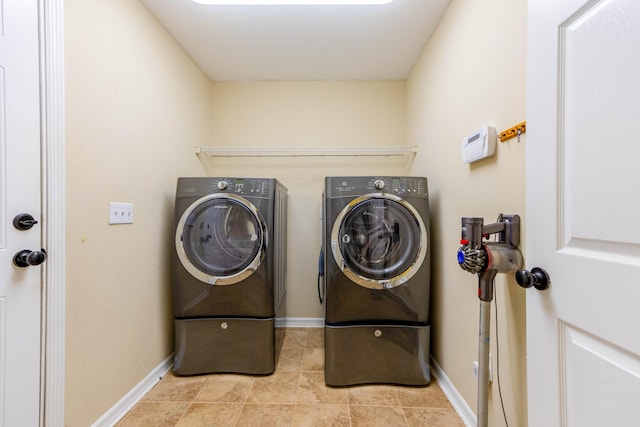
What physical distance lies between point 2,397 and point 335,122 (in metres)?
2.59

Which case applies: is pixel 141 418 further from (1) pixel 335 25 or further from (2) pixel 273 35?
(1) pixel 335 25

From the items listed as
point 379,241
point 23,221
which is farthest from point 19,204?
point 379,241

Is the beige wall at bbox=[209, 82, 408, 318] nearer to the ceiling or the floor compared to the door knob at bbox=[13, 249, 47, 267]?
nearer to the ceiling

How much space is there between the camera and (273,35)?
189 cm

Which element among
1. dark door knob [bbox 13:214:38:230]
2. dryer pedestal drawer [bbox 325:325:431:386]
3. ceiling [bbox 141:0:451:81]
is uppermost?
ceiling [bbox 141:0:451:81]

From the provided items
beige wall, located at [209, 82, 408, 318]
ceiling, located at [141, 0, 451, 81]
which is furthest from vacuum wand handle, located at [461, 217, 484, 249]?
beige wall, located at [209, 82, 408, 318]

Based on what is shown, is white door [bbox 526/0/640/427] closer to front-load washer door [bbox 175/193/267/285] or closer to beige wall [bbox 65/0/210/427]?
front-load washer door [bbox 175/193/267/285]

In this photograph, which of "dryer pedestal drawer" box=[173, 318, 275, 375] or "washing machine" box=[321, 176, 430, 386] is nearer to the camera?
"washing machine" box=[321, 176, 430, 386]

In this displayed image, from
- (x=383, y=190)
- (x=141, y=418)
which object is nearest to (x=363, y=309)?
(x=383, y=190)

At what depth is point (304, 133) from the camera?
2.53 m

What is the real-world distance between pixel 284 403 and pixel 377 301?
2.67 ft

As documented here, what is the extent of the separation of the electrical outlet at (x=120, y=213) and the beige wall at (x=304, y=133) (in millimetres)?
1104

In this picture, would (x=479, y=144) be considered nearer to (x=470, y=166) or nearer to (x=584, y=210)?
(x=470, y=166)

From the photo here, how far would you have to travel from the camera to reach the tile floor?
1.41 meters
